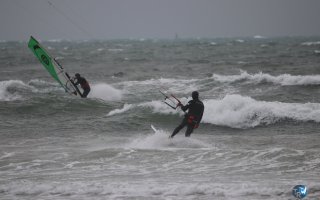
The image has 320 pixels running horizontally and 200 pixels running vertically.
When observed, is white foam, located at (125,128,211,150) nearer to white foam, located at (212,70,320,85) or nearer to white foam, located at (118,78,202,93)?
white foam, located at (118,78,202,93)

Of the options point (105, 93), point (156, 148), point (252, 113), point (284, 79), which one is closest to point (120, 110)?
point (252, 113)

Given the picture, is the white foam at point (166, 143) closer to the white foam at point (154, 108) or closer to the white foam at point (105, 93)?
the white foam at point (154, 108)

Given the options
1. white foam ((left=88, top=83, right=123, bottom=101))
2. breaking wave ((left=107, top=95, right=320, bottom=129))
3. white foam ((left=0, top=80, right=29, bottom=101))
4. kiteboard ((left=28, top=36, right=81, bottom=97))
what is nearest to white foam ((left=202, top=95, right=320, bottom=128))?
breaking wave ((left=107, top=95, right=320, bottom=129))

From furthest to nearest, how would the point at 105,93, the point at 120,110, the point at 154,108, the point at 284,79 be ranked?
the point at 284,79 → the point at 105,93 → the point at 120,110 → the point at 154,108

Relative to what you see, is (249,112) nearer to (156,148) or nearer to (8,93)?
(156,148)

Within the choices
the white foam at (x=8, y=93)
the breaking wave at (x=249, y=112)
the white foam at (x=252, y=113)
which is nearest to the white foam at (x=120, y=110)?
the breaking wave at (x=249, y=112)

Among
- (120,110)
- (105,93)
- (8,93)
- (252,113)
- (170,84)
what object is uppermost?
(170,84)

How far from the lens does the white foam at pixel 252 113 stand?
1542cm

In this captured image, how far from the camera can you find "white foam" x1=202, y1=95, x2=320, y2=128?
1542 cm

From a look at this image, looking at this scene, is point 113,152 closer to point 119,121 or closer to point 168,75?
point 119,121

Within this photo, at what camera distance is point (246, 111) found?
16312 millimetres

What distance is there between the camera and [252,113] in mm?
16109

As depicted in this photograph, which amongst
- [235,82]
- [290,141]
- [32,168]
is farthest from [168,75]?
[32,168]

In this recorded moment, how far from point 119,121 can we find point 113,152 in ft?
16.8
